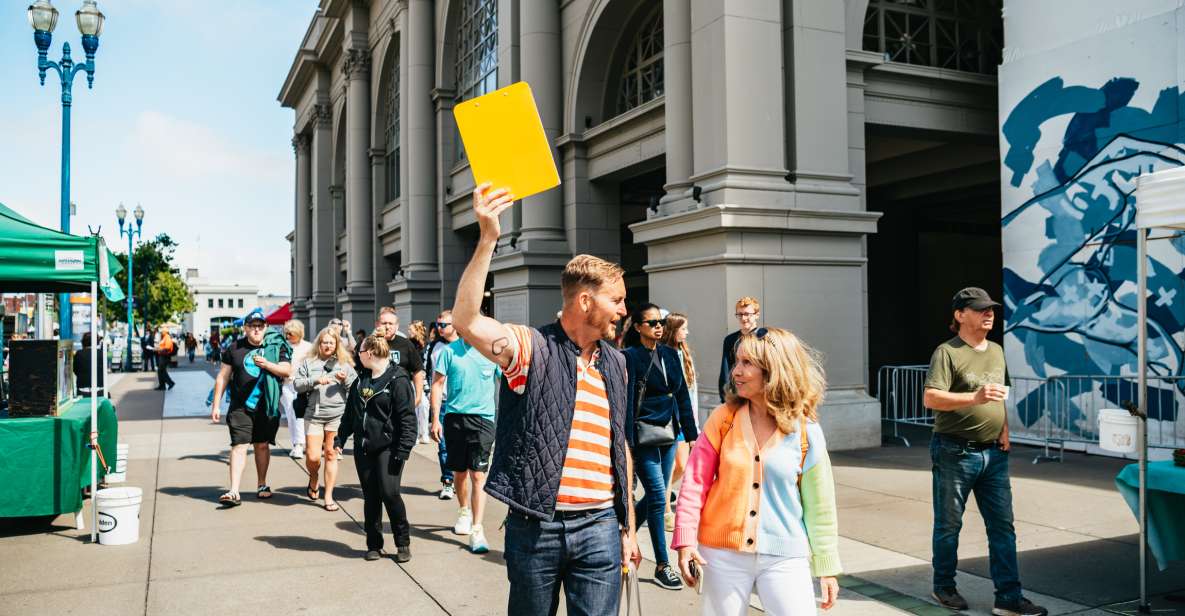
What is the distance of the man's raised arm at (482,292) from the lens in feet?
10.2

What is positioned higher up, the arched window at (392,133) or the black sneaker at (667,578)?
the arched window at (392,133)

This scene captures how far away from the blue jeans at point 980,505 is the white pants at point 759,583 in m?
2.40

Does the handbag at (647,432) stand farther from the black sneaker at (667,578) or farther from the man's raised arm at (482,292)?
the man's raised arm at (482,292)

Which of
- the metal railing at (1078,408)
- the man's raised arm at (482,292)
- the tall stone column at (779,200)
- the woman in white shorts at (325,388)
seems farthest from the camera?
the tall stone column at (779,200)

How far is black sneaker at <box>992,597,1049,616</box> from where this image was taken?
526cm

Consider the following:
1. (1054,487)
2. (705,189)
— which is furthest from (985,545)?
(705,189)

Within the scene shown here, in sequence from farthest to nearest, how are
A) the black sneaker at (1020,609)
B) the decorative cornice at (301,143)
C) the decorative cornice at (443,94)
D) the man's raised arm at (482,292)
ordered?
the decorative cornice at (301,143)
the decorative cornice at (443,94)
the black sneaker at (1020,609)
the man's raised arm at (482,292)

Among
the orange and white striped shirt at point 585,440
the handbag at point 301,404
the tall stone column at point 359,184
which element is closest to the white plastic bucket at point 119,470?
the handbag at point 301,404

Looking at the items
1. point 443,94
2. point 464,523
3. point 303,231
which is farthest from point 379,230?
point 464,523

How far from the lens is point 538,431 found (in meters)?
3.35

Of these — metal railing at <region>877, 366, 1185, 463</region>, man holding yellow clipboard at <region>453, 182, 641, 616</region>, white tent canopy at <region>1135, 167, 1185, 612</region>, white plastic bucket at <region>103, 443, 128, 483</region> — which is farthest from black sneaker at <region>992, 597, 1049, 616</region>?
white plastic bucket at <region>103, 443, 128, 483</region>

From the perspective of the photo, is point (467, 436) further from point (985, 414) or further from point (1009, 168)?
point (1009, 168)

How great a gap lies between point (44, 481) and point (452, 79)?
20.0m

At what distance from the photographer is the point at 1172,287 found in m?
10.9
